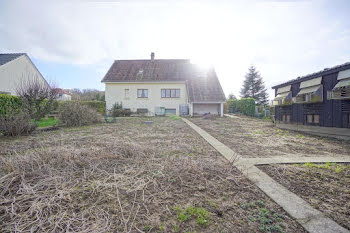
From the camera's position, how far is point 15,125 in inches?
241

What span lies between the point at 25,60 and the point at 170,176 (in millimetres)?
23477

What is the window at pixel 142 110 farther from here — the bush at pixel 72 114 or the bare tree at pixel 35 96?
the bare tree at pixel 35 96

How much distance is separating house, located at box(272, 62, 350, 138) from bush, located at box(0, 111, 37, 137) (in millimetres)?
12622

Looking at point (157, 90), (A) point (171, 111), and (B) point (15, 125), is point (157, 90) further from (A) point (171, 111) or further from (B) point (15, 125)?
(B) point (15, 125)

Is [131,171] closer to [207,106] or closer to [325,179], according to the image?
[325,179]

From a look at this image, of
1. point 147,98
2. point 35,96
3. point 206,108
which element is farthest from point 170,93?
point 35,96

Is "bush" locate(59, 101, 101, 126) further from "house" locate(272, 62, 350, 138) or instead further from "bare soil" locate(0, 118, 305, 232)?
"house" locate(272, 62, 350, 138)

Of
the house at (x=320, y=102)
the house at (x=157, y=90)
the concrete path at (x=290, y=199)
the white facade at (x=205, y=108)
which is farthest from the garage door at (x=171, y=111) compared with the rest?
the concrete path at (x=290, y=199)

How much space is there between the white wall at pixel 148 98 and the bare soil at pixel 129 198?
1631cm

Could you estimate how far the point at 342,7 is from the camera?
18.1 feet

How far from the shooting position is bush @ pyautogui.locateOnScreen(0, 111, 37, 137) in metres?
5.98

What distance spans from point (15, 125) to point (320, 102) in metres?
13.0

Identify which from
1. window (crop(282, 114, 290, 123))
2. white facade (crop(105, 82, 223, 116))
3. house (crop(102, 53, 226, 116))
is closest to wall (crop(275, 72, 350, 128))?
window (crop(282, 114, 290, 123))

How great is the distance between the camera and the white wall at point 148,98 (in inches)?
754
